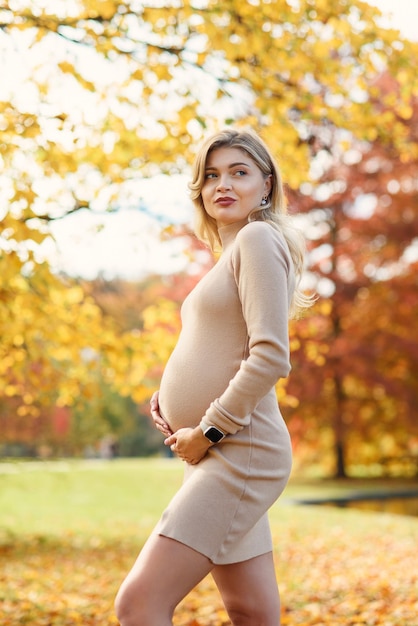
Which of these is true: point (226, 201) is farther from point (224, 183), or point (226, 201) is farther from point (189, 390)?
point (189, 390)

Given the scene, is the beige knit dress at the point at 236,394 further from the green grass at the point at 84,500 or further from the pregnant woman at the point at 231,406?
the green grass at the point at 84,500

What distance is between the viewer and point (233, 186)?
95.0 inches

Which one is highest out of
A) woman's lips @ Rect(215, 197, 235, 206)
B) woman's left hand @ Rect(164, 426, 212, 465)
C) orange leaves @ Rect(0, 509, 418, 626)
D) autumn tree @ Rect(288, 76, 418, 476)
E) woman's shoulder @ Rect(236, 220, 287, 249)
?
autumn tree @ Rect(288, 76, 418, 476)

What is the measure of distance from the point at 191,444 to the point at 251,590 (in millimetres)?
462

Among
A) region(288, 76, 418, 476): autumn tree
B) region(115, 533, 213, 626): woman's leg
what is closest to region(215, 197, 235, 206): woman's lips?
region(115, 533, 213, 626): woman's leg

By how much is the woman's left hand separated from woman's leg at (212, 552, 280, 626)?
321 mm

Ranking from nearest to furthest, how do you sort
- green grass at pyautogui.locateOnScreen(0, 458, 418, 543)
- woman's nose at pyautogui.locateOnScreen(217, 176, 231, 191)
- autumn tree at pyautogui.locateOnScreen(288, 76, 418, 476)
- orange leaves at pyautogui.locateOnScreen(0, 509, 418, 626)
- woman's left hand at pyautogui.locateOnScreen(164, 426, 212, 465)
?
woman's left hand at pyautogui.locateOnScreen(164, 426, 212, 465) → woman's nose at pyautogui.locateOnScreen(217, 176, 231, 191) → orange leaves at pyautogui.locateOnScreen(0, 509, 418, 626) → green grass at pyautogui.locateOnScreen(0, 458, 418, 543) → autumn tree at pyautogui.locateOnScreen(288, 76, 418, 476)

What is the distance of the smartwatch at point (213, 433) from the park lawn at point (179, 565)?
2907mm

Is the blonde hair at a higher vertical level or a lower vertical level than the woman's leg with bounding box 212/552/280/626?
higher

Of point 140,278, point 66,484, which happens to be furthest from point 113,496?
point 140,278

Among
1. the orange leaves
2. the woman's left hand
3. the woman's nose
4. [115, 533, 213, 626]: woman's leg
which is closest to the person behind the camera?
[115, 533, 213, 626]: woman's leg

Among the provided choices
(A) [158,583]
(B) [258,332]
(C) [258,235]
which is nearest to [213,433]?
(B) [258,332]

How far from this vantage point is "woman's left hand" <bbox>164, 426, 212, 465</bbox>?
2.20 metres

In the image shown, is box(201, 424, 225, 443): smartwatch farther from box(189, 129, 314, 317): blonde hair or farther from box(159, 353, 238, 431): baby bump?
box(189, 129, 314, 317): blonde hair
